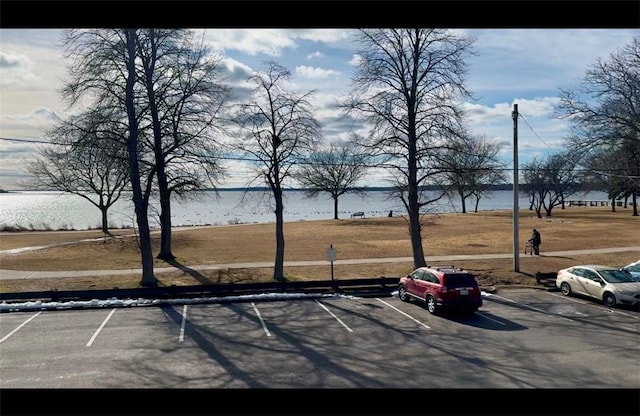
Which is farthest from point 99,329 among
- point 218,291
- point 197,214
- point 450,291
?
point 197,214

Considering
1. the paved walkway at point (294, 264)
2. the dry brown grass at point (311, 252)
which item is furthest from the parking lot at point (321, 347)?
the paved walkway at point (294, 264)

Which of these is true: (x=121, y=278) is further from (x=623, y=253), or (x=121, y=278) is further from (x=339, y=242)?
(x=623, y=253)

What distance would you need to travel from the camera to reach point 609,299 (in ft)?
57.7

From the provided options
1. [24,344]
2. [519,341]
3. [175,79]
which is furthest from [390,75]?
[24,344]

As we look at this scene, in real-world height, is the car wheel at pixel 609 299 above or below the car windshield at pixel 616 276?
Answer: below

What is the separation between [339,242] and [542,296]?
20.2 m

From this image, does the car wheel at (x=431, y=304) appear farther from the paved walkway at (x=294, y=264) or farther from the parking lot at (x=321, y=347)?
the paved walkway at (x=294, y=264)

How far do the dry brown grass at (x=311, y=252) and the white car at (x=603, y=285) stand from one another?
2519 millimetres

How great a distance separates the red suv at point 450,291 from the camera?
1573 cm

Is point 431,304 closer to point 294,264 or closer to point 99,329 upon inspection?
point 99,329

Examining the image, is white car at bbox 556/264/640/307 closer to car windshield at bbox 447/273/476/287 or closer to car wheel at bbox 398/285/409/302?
car windshield at bbox 447/273/476/287

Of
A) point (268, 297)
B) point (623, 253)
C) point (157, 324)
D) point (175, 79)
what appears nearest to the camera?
point (157, 324)

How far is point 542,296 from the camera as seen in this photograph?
1948cm
